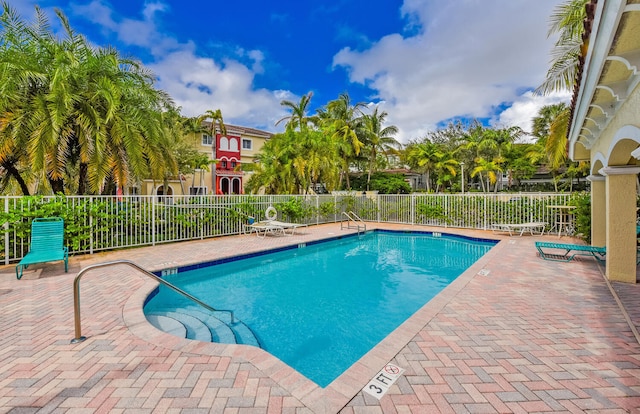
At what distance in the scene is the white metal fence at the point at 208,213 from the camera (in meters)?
7.92

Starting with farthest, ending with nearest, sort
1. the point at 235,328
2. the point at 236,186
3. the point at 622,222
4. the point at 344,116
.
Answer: the point at 236,186, the point at 344,116, the point at 622,222, the point at 235,328

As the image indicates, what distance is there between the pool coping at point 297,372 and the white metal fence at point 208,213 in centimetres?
524

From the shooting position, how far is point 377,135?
32.0 m

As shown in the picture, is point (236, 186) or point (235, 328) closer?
point (235, 328)

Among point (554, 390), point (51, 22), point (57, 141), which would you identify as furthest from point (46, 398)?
point (51, 22)

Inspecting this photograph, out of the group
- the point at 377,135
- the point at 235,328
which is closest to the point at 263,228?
the point at 235,328

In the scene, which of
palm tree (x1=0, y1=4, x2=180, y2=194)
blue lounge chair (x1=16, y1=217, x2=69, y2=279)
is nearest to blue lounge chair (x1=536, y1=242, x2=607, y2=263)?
blue lounge chair (x1=16, y1=217, x2=69, y2=279)

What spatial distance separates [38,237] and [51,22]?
6.98 meters

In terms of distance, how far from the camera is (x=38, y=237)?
23.4 feet

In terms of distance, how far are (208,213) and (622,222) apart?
12521 millimetres

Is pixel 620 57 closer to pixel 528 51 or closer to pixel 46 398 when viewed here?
pixel 46 398

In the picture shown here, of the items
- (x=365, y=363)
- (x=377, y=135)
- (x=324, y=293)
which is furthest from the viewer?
(x=377, y=135)

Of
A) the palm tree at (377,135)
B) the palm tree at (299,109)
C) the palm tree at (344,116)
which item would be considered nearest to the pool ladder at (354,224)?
the palm tree at (344,116)

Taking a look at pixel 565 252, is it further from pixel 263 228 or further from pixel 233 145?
pixel 233 145
